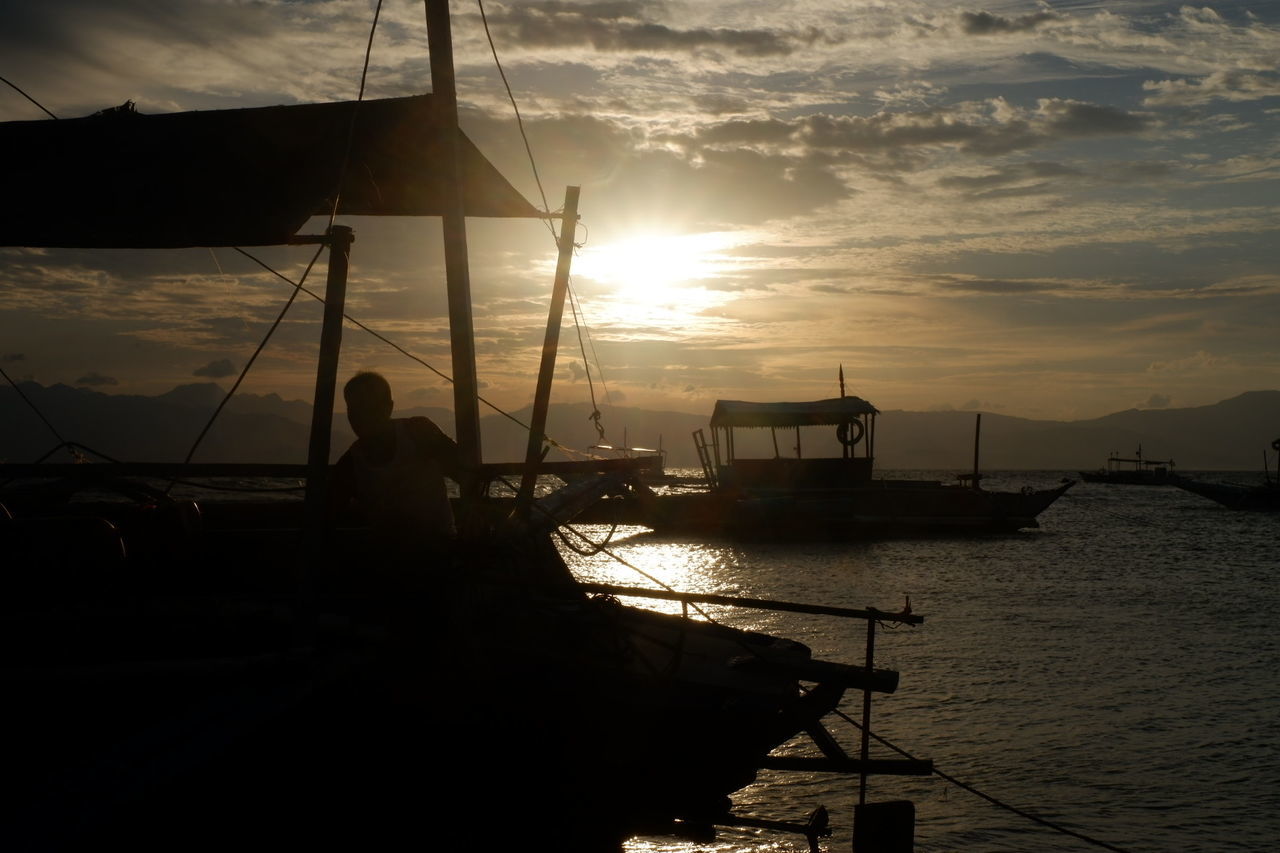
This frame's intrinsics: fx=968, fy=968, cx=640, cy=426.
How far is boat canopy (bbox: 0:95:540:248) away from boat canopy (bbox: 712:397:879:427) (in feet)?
138

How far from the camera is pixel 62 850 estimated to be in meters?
3.54

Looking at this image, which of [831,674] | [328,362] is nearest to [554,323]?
[328,362]

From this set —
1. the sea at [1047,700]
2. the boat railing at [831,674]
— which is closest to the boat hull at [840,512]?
the sea at [1047,700]

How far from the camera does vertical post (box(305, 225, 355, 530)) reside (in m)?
6.39

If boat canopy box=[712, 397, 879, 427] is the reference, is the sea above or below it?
below

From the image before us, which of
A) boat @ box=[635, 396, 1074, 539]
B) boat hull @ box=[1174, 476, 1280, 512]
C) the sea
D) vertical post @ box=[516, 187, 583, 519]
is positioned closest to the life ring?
boat @ box=[635, 396, 1074, 539]

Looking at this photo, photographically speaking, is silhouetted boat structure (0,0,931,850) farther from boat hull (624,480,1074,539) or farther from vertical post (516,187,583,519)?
boat hull (624,480,1074,539)

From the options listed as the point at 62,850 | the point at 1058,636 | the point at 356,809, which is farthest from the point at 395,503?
the point at 1058,636

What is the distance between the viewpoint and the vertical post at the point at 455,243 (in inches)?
370

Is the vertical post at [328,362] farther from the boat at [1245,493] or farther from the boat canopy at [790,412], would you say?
the boat at [1245,493]

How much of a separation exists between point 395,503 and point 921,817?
9102 millimetres

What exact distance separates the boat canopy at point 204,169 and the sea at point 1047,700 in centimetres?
408

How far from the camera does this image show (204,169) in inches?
323

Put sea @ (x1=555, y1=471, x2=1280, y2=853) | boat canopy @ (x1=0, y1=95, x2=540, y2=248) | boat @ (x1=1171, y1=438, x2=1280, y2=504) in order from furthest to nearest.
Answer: boat @ (x1=1171, y1=438, x2=1280, y2=504), sea @ (x1=555, y1=471, x2=1280, y2=853), boat canopy @ (x1=0, y1=95, x2=540, y2=248)
